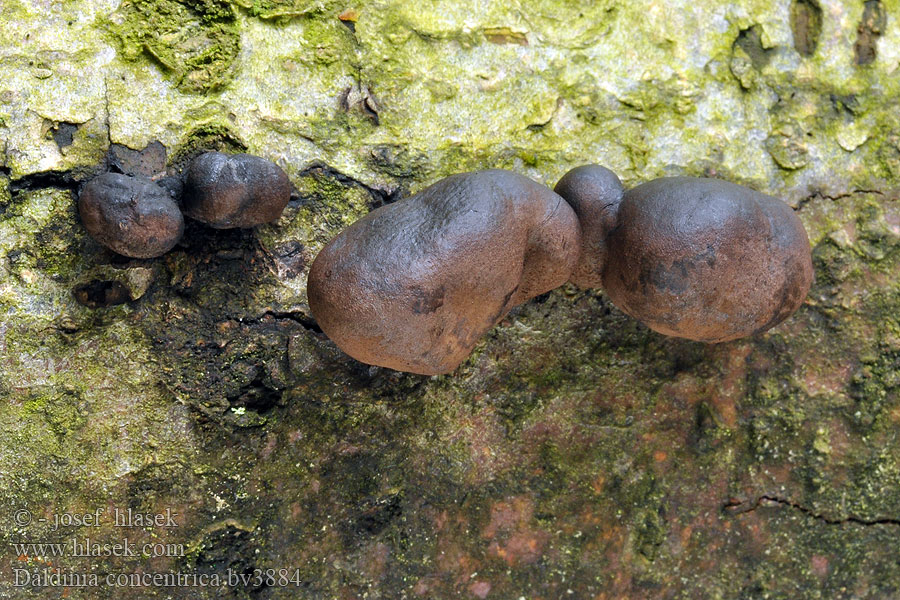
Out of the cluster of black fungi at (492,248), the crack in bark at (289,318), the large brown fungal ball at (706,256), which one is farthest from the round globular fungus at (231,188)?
the large brown fungal ball at (706,256)

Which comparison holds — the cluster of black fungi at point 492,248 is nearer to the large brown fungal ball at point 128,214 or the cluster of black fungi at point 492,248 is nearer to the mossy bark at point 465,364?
the large brown fungal ball at point 128,214

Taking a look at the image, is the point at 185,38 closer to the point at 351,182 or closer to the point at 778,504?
the point at 351,182

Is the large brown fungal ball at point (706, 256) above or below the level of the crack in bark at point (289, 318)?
above

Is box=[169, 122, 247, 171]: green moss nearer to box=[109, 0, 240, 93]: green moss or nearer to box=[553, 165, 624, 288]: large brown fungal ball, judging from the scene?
box=[109, 0, 240, 93]: green moss

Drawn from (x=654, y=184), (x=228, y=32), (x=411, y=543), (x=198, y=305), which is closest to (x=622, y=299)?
(x=654, y=184)

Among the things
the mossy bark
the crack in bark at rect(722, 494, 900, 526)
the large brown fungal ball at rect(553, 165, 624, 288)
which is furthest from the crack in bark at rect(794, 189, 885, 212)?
the crack in bark at rect(722, 494, 900, 526)

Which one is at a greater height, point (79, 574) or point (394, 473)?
point (394, 473)

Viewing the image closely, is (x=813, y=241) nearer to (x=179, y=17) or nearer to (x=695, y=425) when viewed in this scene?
(x=695, y=425)
